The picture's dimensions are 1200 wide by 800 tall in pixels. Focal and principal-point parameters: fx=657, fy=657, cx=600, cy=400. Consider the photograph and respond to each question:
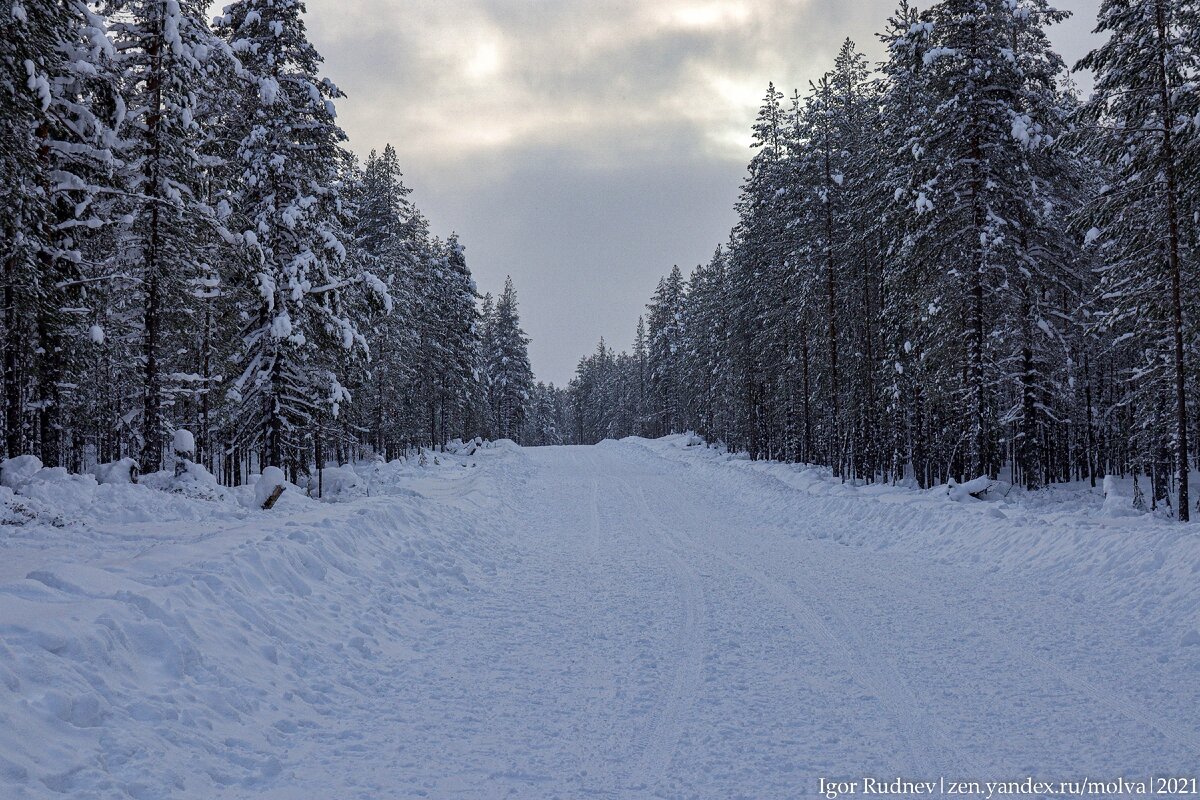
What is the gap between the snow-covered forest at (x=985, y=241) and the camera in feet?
50.4

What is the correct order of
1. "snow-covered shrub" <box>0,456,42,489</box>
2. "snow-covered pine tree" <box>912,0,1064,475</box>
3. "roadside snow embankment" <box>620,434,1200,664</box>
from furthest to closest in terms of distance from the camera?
1. "snow-covered pine tree" <box>912,0,1064,475</box>
2. "snow-covered shrub" <box>0,456,42,489</box>
3. "roadside snow embankment" <box>620,434,1200,664</box>

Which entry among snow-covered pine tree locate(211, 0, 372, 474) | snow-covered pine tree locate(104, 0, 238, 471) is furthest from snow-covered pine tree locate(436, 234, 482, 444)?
snow-covered pine tree locate(104, 0, 238, 471)

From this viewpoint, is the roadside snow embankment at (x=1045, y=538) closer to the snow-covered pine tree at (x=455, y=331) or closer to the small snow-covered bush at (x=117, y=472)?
the small snow-covered bush at (x=117, y=472)

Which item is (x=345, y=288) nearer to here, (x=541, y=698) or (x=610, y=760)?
(x=541, y=698)

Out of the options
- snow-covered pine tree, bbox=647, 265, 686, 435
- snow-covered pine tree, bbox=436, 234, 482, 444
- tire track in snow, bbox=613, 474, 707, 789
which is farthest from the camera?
snow-covered pine tree, bbox=647, 265, 686, 435

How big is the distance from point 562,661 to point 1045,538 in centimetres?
862

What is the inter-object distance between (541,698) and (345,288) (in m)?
16.2

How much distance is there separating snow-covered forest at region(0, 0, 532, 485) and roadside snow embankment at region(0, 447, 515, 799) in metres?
5.84

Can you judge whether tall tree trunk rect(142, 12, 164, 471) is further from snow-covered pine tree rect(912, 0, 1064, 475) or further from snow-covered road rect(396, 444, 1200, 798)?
snow-covered pine tree rect(912, 0, 1064, 475)

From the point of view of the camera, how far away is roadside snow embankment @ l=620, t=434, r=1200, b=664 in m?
7.91

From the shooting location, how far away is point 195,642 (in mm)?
5387

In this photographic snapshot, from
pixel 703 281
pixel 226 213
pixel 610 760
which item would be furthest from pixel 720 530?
pixel 703 281

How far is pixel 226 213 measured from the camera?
16.2m

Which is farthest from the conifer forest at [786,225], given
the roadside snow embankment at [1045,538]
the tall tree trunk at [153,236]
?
the roadside snow embankment at [1045,538]
